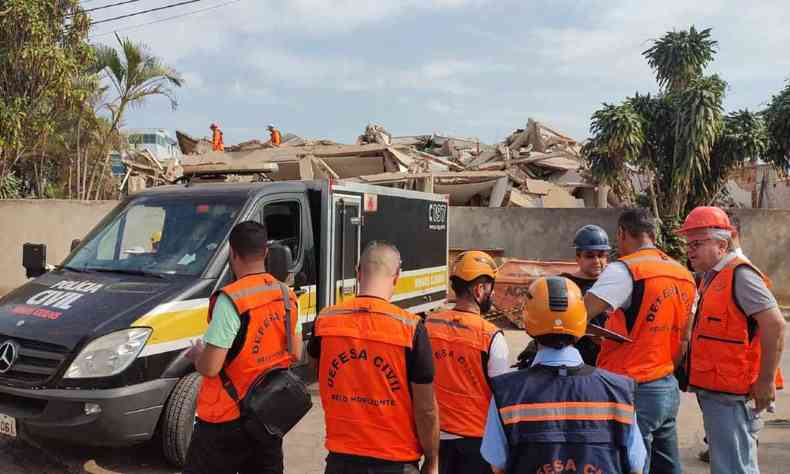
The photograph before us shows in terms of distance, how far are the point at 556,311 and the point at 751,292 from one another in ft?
5.40

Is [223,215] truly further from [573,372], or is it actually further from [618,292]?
[573,372]

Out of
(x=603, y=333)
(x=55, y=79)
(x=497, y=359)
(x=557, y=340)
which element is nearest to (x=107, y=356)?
(x=497, y=359)

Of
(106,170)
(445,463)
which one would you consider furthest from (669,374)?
(106,170)

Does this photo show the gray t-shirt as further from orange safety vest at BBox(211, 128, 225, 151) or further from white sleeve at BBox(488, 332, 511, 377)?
orange safety vest at BBox(211, 128, 225, 151)

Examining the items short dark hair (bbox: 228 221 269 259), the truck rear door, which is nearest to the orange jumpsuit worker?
the truck rear door

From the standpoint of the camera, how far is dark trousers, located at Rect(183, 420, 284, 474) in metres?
2.95

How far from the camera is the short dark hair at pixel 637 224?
3.54m

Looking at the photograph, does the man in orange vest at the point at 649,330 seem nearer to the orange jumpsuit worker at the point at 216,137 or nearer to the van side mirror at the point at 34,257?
the van side mirror at the point at 34,257

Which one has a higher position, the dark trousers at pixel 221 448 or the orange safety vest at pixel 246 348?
the orange safety vest at pixel 246 348

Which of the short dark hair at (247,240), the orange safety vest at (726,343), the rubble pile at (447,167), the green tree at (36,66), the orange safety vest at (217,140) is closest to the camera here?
the short dark hair at (247,240)

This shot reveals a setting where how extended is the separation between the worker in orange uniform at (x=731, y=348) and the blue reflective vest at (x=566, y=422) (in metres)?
1.48

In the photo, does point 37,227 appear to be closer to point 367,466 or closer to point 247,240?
point 247,240

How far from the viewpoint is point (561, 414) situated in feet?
6.61

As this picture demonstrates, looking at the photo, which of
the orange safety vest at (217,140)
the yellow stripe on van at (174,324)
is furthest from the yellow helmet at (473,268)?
the orange safety vest at (217,140)
